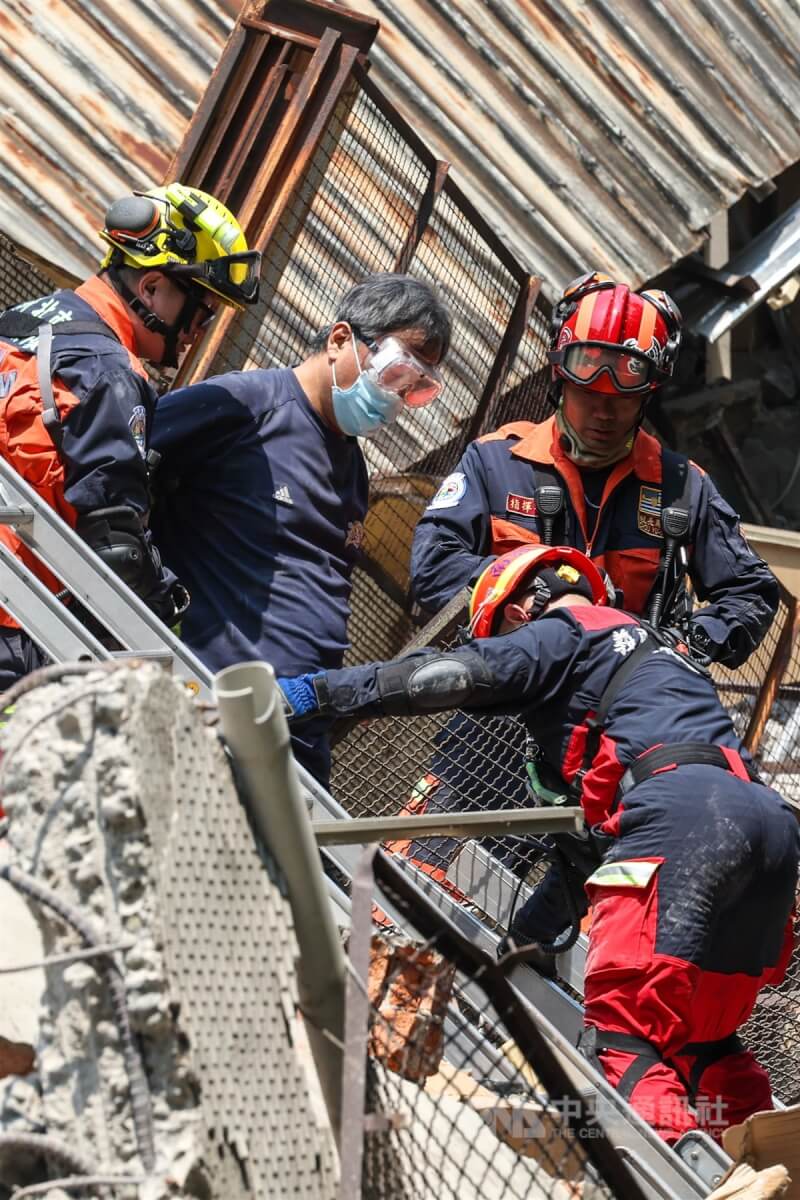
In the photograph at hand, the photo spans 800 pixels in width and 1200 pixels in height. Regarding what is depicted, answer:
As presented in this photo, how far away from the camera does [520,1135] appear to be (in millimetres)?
2623

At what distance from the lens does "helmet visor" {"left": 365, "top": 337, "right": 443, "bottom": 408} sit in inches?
176

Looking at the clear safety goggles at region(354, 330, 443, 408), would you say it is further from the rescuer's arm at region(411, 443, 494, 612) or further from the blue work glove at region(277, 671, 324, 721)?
the blue work glove at region(277, 671, 324, 721)

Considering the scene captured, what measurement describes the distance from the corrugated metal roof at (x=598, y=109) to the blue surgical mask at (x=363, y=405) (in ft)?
8.27

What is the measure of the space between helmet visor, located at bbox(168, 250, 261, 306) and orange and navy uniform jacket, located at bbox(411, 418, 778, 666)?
3.11 feet

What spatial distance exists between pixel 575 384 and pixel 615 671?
119 centimetres

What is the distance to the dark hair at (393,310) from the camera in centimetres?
450

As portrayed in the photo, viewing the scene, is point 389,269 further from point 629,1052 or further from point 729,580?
point 629,1052

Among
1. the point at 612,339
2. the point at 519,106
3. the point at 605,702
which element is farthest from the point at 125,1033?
the point at 519,106

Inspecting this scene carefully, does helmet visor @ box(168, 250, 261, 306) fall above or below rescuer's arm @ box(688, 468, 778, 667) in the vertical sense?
above

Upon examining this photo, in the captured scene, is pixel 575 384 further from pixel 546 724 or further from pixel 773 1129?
pixel 773 1129

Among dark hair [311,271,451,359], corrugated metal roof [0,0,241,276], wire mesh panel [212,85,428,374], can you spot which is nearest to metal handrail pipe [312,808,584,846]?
dark hair [311,271,451,359]

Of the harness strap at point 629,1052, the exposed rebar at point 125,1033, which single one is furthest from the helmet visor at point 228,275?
the exposed rebar at point 125,1033

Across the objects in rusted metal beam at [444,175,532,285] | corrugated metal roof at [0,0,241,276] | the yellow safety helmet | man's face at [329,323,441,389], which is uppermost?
corrugated metal roof at [0,0,241,276]

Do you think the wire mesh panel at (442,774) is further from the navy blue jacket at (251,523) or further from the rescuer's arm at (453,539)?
the navy blue jacket at (251,523)
